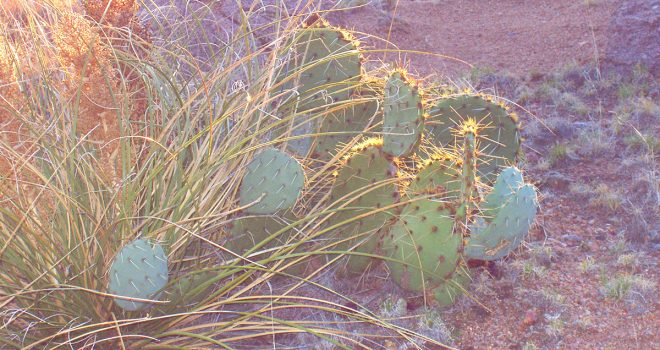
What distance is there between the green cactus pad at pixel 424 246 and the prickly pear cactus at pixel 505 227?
0.19m

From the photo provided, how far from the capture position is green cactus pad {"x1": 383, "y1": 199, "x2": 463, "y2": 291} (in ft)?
9.12

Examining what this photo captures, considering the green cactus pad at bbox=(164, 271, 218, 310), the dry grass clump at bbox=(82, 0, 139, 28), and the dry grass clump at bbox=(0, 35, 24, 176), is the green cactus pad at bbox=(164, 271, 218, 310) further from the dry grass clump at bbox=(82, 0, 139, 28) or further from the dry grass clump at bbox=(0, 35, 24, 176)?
the dry grass clump at bbox=(82, 0, 139, 28)

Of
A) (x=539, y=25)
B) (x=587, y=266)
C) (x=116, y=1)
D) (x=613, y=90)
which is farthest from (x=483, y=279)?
(x=539, y=25)

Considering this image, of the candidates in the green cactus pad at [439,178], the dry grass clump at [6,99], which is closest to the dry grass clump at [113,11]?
the dry grass clump at [6,99]

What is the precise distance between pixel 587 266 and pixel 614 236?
404mm

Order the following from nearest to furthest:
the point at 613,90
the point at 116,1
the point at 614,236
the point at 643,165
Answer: the point at 116,1
the point at 614,236
the point at 643,165
the point at 613,90

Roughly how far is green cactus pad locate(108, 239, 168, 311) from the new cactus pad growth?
79 centimetres

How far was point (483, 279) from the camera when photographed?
315cm

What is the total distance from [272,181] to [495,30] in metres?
4.74

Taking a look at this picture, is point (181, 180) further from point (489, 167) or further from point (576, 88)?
point (576, 88)

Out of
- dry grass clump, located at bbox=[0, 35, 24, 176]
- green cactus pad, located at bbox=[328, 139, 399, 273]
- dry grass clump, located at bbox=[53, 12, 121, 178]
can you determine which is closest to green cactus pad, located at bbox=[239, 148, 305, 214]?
green cactus pad, located at bbox=[328, 139, 399, 273]

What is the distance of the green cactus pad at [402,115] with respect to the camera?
2910 mm

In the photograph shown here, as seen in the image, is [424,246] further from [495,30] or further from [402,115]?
[495,30]

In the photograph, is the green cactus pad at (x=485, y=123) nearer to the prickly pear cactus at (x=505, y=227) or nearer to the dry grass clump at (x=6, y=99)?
the prickly pear cactus at (x=505, y=227)
